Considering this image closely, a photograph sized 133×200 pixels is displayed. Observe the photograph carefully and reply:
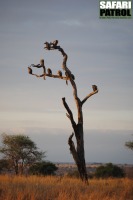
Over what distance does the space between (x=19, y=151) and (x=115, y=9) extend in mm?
22008

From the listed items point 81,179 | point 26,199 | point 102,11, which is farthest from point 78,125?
point 26,199

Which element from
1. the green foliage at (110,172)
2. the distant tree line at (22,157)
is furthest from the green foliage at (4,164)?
the green foliage at (110,172)

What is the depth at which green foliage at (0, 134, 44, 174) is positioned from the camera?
35375 mm

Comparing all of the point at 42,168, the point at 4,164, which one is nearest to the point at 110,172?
the point at 42,168

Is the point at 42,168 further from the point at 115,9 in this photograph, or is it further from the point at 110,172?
the point at 115,9

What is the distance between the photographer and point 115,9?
1697 centimetres

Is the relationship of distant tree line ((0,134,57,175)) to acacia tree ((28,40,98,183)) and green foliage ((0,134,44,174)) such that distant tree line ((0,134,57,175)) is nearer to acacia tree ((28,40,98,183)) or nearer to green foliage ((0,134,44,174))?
green foliage ((0,134,44,174))

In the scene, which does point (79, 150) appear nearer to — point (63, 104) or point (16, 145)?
point (63, 104)

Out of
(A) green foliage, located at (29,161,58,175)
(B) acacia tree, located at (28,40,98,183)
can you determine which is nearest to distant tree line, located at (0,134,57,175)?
(A) green foliage, located at (29,161,58,175)

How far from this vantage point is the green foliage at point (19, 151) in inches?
1393

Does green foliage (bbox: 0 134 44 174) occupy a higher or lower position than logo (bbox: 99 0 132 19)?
lower

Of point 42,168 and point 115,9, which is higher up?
point 115,9

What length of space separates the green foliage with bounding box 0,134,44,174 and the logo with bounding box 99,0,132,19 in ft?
68.3

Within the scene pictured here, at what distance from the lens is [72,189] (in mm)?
13602
